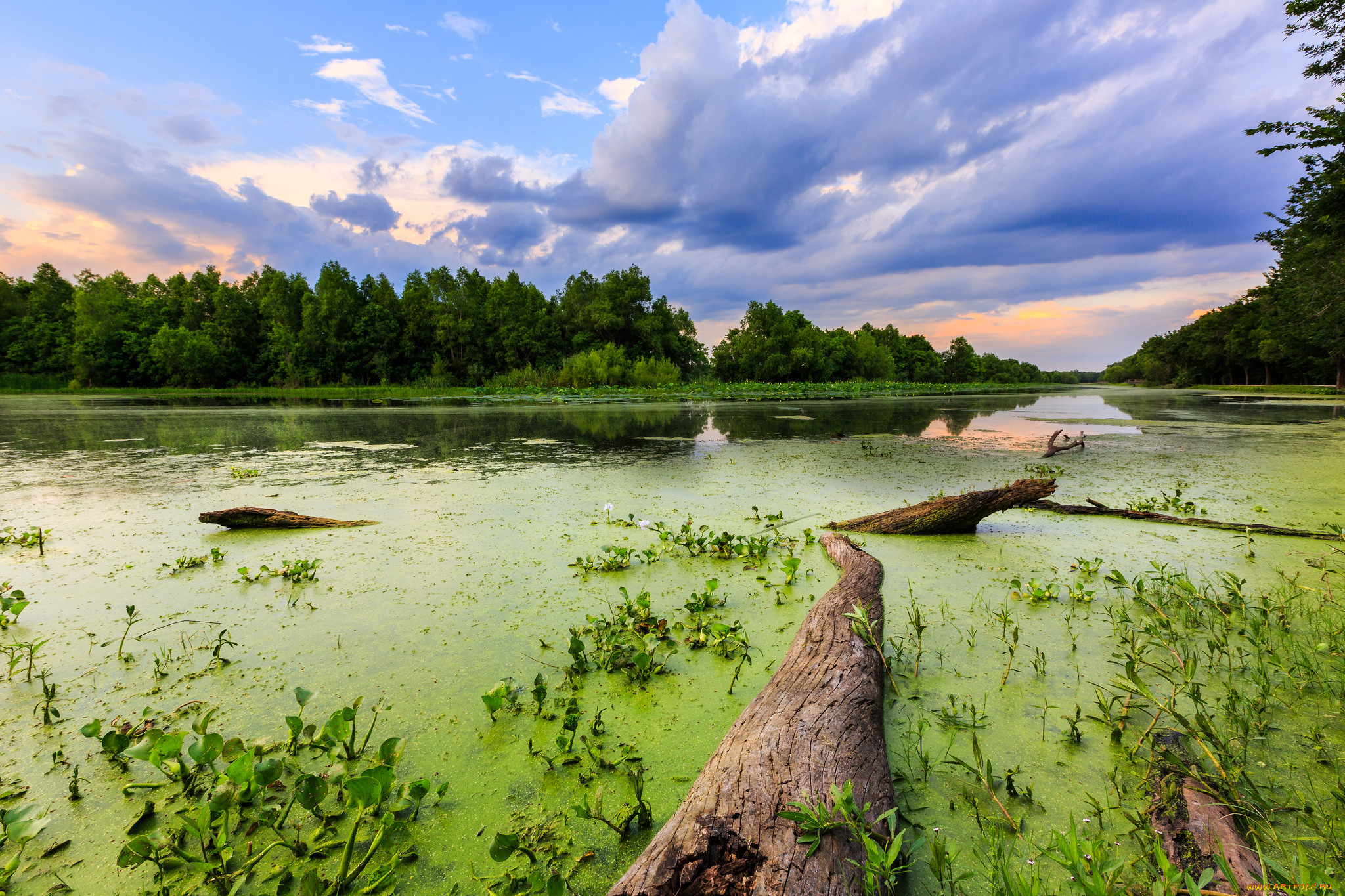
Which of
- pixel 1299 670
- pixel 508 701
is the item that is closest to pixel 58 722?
pixel 508 701

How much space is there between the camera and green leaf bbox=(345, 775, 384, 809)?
4.20 ft

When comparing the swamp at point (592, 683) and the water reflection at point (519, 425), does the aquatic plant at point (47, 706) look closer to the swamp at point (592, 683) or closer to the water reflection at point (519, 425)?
the swamp at point (592, 683)

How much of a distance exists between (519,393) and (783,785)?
2866 cm

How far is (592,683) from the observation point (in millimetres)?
2326

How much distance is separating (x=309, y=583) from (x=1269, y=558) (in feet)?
22.0

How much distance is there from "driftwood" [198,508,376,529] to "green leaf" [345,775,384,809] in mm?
3886

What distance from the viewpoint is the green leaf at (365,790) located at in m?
1.28

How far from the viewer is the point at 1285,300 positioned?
20719 millimetres

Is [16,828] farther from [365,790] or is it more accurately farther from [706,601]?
[706,601]

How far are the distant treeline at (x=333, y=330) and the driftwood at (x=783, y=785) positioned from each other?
3208 centimetres

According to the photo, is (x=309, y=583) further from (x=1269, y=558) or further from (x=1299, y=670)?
(x=1269, y=558)

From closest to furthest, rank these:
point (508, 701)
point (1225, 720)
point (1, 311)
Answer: point (1225, 720) → point (508, 701) → point (1, 311)

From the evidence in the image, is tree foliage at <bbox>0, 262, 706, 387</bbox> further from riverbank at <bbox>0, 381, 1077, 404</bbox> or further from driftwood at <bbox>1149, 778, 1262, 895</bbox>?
driftwood at <bbox>1149, 778, 1262, 895</bbox>

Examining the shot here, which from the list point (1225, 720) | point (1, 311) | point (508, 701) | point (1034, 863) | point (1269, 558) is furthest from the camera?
point (1, 311)
